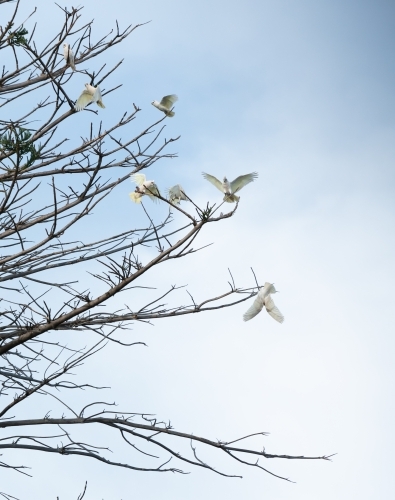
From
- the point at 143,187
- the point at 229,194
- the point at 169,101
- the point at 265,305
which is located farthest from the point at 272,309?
the point at 169,101

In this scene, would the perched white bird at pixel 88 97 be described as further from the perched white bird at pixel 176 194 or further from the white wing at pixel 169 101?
the perched white bird at pixel 176 194

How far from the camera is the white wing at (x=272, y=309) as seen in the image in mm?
3396

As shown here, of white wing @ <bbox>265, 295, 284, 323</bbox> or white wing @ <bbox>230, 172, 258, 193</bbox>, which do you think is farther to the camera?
white wing @ <bbox>265, 295, 284, 323</bbox>

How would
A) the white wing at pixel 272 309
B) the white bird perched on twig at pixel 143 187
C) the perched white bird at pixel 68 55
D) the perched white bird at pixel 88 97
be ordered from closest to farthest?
the white wing at pixel 272 309, the white bird perched on twig at pixel 143 187, the perched white bird at pixel 88 97, the perched white bird at pixel 68 55

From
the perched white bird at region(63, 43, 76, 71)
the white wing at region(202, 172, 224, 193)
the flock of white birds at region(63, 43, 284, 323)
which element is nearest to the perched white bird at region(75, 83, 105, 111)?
the perched white bird at region(63, 43, 76, 71)

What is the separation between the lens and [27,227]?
4.27m

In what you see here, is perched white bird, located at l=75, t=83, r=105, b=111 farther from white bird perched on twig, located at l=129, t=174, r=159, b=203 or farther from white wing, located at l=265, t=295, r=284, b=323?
white wing, located at l=265, t=295, r=284, b=323

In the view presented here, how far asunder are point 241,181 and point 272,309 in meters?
0.73

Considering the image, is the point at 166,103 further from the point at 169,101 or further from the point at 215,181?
the point at 215,181

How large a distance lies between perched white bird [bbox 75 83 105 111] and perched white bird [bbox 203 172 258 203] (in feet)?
4.41

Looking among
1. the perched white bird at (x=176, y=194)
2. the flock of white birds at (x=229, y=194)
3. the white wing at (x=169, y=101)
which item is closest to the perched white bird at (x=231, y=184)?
the flock of white birds at (x=229, y=194)

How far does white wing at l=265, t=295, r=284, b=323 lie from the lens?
3.40m

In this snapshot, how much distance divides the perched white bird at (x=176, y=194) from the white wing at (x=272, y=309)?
0.71 metres

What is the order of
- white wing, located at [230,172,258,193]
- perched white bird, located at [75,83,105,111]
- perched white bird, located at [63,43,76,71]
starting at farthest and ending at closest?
perched white bird, located at [63,43,76,71]
perched white bird, located at [75,83,105,111]
white wing, located at [230,172,258,193]
